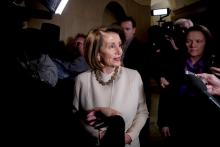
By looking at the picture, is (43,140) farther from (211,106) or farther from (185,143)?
(185,143)

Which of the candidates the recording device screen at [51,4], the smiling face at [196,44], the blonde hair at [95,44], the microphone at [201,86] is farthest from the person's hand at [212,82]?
the recording device screen at [51,4]

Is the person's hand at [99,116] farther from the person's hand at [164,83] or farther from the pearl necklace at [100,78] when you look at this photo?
the person's hand at [164,83]

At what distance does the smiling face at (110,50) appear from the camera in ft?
6.14

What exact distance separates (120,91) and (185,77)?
656mm

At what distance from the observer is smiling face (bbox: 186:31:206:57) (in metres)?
2.33

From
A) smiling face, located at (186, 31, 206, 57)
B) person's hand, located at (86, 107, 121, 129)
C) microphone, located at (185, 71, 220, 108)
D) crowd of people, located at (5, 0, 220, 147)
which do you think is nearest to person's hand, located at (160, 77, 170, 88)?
crowd of people, located at (5, 0, 220, 147)

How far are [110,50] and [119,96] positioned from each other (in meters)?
0.31

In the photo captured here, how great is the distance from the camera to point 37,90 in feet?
3.09

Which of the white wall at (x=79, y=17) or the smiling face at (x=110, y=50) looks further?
the white wall at (x=79, y=17)

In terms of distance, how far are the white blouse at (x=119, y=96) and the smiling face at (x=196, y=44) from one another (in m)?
0.69

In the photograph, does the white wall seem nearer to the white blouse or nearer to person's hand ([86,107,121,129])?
the white blouse

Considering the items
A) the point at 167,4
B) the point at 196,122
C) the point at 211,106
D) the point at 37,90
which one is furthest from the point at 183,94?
the point at 167,4

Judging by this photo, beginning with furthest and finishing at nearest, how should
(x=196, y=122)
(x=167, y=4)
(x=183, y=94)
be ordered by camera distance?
(x=167, y=4) < (x=183, y=94) < (x=196, y=122)

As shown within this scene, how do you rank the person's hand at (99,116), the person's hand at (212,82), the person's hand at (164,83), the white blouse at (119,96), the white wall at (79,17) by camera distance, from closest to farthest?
1. the person's hand at (99,116)
2. the person's hand at (212,82)
3. the white blouse at (119,96)
4. the person's hand at (164,83)
5. the white wall at (79,17)
